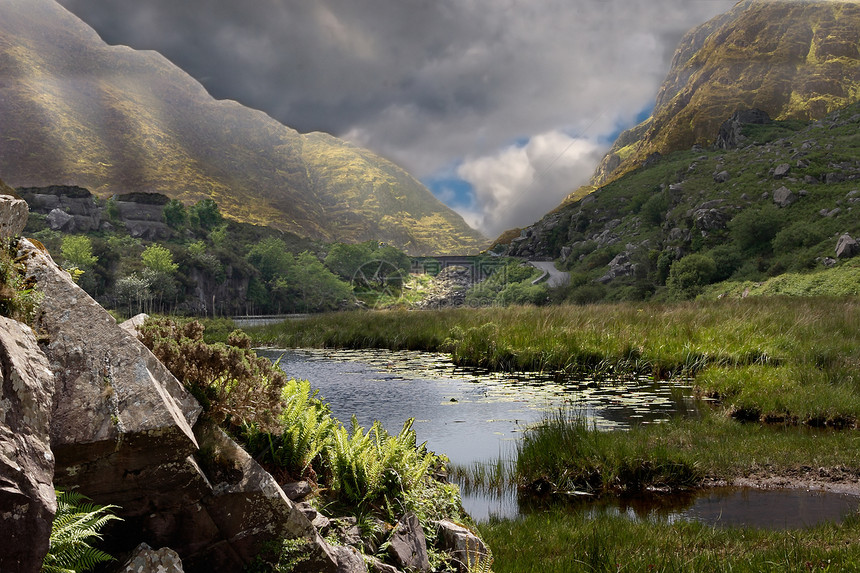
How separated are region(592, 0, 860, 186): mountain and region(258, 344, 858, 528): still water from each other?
12275 centimetres

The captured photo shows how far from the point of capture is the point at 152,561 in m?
2.90

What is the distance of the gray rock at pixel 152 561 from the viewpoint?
2859 millimetres

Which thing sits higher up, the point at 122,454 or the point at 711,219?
the point at 711,219

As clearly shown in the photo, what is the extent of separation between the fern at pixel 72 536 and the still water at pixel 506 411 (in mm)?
5103

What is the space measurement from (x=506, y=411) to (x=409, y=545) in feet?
27.6

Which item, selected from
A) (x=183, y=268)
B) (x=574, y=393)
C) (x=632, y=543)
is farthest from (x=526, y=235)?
(x=632, y=543)

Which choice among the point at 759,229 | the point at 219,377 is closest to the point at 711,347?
the point at 219,377

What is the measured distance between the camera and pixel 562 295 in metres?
65.2

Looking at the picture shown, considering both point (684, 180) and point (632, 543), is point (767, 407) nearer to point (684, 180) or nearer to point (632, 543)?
point (632, 543)

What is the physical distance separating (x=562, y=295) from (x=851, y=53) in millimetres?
106768

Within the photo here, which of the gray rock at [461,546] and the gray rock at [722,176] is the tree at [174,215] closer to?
the gray rock at [722,176]

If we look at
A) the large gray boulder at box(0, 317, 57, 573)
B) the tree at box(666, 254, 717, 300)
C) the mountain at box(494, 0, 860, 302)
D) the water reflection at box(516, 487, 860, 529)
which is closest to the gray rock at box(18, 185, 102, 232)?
the mountain at box(494, 0, 860, 302)

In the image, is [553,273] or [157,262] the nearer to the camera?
[553,273]

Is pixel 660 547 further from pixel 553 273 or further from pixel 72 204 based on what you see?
pixel 72 204
